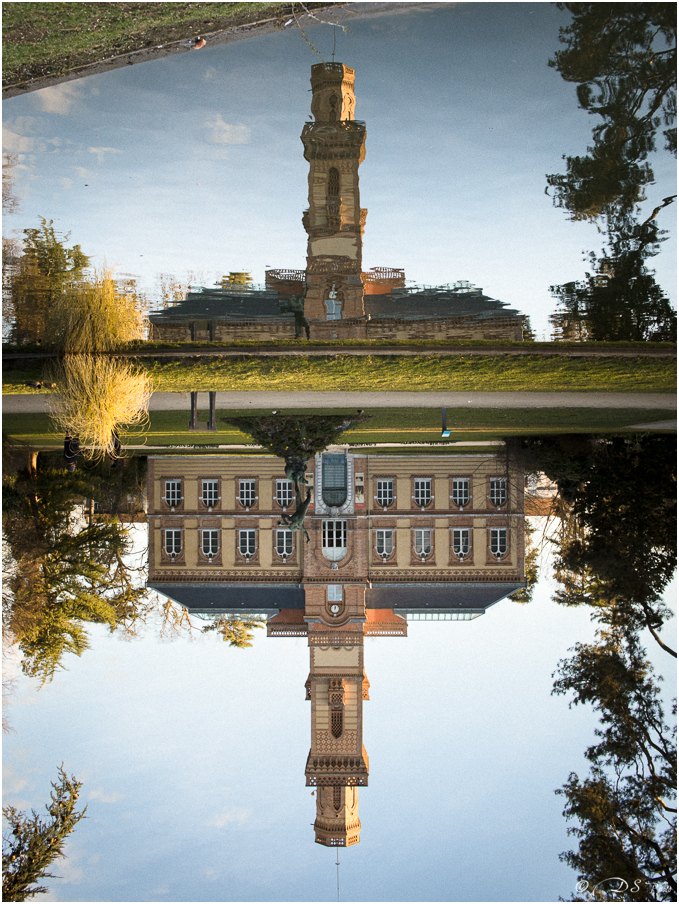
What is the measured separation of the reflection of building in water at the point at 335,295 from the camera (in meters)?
15.4

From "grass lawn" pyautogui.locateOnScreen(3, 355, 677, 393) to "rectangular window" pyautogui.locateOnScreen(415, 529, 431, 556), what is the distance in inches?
398

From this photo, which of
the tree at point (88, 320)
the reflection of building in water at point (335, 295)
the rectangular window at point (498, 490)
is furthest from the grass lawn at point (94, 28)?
the rectangular window at point (498, 490)

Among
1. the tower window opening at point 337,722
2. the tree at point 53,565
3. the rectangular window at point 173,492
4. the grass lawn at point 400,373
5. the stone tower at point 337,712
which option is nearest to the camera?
the grass lawn at point 400,373

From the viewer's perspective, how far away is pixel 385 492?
2452cm

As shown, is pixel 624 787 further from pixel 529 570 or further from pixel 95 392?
pixel 95 392

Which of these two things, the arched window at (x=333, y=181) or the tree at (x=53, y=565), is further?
the tree at (x=53, y=565)

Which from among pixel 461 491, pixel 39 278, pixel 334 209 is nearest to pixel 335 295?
pixel 334 209

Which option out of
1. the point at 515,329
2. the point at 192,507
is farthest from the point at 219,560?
the point at 515,329

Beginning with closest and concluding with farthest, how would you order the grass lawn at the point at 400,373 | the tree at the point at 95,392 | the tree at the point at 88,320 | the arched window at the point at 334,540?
the tree at the point at 95,392, the tree at the point at 88,320, the grass lawn at the point at 400,373, the arched window at the point at 334,540

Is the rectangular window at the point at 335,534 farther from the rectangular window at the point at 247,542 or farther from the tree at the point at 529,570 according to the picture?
the tree at the point at 529,570

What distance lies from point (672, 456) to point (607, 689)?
8436 mm

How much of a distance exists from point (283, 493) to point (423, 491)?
20.4ft

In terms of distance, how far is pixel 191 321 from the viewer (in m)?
15.2

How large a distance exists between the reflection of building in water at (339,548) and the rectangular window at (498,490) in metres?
0.04
